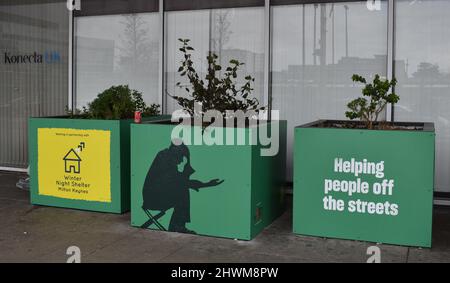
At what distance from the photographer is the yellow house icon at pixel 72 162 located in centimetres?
614

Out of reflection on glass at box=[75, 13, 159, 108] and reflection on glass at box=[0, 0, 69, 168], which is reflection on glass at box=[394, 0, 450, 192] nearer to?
reflection on glass at box=[75, 13, 159, 108]

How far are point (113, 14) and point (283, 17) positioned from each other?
8.23ft

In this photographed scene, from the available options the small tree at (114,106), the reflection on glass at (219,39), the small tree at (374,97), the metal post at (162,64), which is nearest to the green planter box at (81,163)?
the small tree at (114,106)

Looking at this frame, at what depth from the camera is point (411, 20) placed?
265 inches

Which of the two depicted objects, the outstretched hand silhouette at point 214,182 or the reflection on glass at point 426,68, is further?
the reflection on glass at point 426,68

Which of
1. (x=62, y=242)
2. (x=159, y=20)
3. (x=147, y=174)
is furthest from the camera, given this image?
(x=159, y=20)

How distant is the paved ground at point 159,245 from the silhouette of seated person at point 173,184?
0.72 feet

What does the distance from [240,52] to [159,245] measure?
3338 mm

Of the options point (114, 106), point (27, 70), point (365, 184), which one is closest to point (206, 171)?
point (365, 184)

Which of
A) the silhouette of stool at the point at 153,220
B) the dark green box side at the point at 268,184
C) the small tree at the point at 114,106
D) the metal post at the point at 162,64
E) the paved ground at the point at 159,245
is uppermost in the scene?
the metal post at the point at 162,64

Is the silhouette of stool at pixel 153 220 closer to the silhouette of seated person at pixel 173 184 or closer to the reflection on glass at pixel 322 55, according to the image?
the silhouette of seated person at pixel 173 184

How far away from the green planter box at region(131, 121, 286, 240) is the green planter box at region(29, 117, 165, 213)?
0.47 metres
